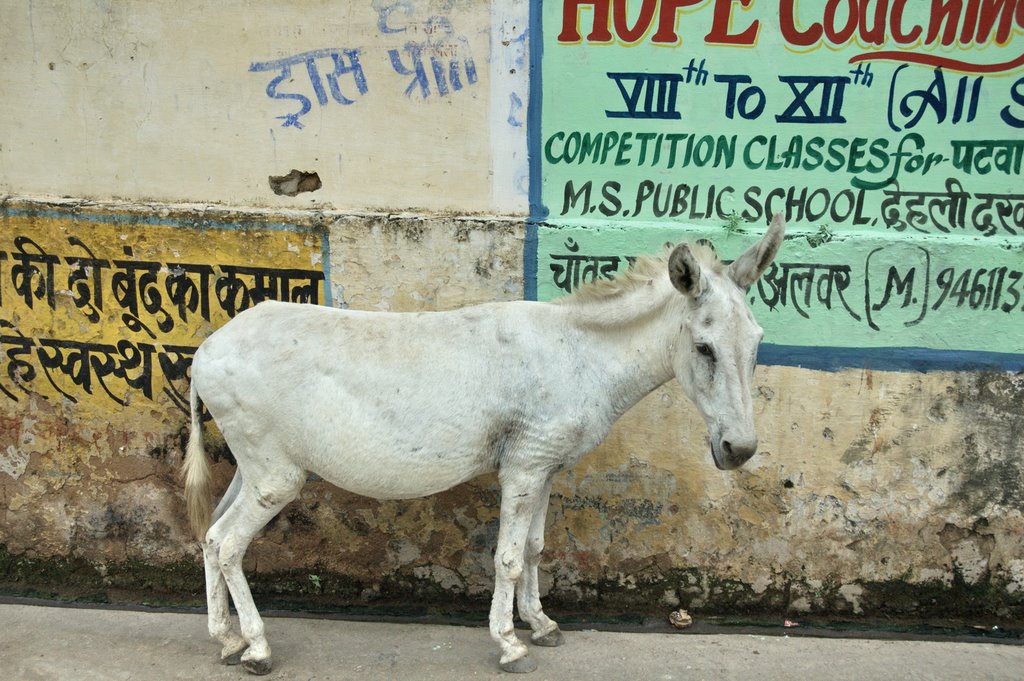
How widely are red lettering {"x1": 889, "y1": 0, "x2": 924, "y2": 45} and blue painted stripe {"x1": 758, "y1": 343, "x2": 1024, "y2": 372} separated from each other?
4.42ft

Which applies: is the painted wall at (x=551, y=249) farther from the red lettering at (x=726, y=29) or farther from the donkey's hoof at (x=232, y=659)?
the donkey's hoof at (x=232, y=659)

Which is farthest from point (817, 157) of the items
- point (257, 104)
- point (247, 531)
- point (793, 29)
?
point (247, 531)

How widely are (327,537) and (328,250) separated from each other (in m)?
1.36

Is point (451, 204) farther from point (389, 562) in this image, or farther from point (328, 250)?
point (389, 562)

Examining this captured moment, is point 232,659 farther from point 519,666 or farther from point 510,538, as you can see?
point 510,538

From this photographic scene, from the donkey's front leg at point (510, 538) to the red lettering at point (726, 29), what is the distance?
2070 millimetres

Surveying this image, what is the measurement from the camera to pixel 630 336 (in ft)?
10.5

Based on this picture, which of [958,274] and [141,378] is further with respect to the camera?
[141,378]

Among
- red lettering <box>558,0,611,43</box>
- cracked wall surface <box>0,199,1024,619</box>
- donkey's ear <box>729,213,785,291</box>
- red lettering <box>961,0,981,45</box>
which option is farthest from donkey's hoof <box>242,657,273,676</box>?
red lettering <box>961,0,981,45</box>

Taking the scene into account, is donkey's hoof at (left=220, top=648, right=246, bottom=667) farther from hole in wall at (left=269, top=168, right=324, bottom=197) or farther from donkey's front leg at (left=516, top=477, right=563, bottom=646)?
hole in wall at (left=269, top=168, right=324, bottom=197)

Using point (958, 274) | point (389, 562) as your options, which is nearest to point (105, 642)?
point (389, 562)

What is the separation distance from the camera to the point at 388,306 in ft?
12.6

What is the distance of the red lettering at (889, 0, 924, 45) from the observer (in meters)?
3.62

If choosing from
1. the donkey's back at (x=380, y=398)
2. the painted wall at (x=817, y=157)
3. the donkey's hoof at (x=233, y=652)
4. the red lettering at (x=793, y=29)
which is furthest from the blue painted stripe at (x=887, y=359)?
the donkey's hoof at (x=233, y=652)
